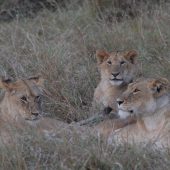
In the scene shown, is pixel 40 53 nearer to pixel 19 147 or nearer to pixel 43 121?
pixel 43 121

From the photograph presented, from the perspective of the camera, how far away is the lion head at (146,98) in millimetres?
5297

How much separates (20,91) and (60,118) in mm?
907

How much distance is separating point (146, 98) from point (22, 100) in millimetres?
818

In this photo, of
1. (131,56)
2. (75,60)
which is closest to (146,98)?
(131,56)

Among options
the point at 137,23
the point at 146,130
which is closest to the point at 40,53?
the point at 137,23

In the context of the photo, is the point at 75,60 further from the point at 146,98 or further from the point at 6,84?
the point at 146,98

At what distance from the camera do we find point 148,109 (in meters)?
5.32

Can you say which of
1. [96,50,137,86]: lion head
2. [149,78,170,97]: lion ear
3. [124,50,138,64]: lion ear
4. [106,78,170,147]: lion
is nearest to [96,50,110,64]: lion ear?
[96,50,137,86]: lion head

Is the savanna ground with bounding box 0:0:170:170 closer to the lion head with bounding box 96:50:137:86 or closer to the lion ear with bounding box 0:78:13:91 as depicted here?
the lion head with bounding box 96:50:137:86

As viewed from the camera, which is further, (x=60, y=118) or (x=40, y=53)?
(x=40, y=53)

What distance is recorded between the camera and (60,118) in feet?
20.8

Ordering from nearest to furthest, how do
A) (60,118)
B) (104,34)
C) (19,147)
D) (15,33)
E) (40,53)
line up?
(19,147) → (60,118) → (40,53) → (104,34) → (15,33)

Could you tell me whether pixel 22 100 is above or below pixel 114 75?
above

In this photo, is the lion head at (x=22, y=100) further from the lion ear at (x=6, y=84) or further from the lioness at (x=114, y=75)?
the lioness at (x=114, y=75)
